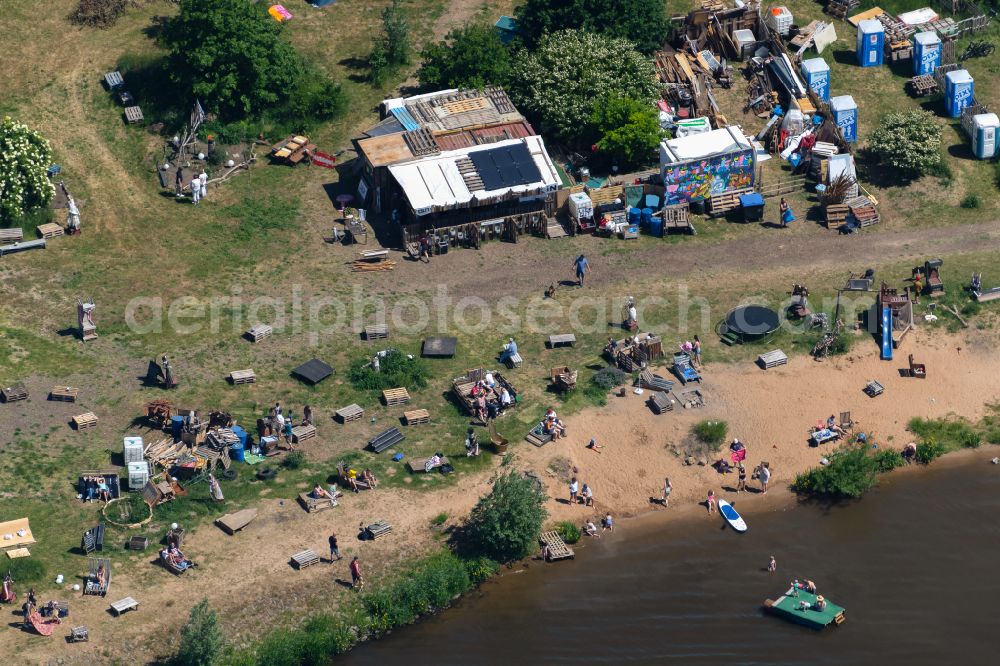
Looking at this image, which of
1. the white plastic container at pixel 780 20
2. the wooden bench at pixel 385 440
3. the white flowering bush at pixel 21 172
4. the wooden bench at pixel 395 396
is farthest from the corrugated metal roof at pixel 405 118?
the white plastic container at pixel 780 20

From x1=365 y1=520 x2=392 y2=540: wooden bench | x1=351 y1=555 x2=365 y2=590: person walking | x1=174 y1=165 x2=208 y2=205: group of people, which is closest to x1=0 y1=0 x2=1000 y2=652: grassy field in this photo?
x1=174 y1=165 x2=208 y2=205: group of people

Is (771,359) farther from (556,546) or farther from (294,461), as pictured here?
(294,461)

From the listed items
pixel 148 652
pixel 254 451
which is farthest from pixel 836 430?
pixel 148 652

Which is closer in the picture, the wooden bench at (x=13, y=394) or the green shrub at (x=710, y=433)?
the wooden bench at (x=13, y=394)

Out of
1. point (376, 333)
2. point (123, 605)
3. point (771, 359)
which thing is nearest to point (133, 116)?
point (376, 333)

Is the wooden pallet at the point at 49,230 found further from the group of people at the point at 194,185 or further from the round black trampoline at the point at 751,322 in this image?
the round black trampoline at the point at 751,322

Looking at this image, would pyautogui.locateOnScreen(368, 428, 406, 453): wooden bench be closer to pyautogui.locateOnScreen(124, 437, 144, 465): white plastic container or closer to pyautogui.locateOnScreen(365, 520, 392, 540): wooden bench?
pyautogui.locateOnScreen(365, 520, 392, 540): wooden bench

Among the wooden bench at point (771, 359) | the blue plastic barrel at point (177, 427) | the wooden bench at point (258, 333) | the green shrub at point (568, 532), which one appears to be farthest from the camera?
the wooden bench at point (771, 359)
